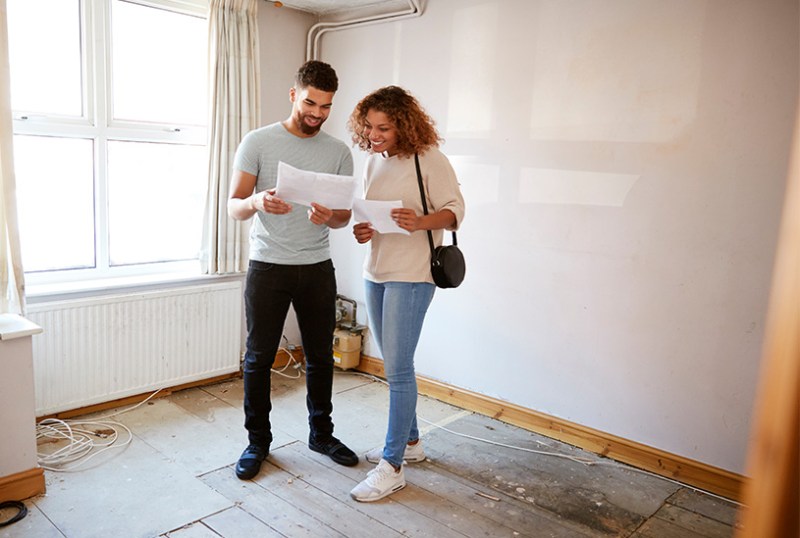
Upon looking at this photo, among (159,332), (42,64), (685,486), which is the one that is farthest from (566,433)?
(42,64)

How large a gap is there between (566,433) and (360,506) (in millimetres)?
1187

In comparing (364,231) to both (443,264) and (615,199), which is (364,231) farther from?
(615,199)

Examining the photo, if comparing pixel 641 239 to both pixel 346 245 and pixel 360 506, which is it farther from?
pixel 346 245

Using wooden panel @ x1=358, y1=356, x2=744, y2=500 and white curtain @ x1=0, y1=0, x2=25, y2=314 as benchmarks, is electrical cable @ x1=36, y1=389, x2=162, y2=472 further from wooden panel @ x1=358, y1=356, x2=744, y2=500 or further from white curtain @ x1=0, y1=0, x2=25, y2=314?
wooden panel @ x1=358, y1=356, x2=744, y2=500

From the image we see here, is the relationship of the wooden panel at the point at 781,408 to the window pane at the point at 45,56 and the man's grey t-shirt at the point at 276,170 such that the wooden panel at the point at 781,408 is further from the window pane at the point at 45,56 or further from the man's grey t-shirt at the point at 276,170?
the window pane at the point at 45,56

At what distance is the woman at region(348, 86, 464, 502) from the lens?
224cm

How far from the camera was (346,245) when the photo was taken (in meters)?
4.04

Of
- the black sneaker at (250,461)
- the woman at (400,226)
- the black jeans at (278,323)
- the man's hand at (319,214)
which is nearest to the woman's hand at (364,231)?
the woman at (400,226)

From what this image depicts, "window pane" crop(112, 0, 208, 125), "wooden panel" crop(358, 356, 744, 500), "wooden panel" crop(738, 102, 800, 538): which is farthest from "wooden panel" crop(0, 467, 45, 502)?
"wooden panel" crop(738, 102, 800, 538)

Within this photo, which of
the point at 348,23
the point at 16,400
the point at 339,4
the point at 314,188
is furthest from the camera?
the point at 348,23

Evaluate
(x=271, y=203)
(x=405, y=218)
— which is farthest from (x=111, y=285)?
(x=405, y=218)

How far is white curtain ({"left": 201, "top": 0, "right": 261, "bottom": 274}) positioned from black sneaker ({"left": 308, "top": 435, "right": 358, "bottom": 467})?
4.04 feet

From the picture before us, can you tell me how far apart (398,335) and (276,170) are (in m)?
0.78

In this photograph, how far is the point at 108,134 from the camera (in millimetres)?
3113
